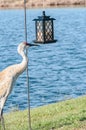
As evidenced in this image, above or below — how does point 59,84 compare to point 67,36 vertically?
above

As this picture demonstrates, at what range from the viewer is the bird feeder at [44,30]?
9.58m

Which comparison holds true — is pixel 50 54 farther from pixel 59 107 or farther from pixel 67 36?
pixel 59 107

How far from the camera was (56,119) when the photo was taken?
9828mm

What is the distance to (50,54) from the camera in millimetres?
30844

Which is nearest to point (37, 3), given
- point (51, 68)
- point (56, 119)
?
point (51, 68)

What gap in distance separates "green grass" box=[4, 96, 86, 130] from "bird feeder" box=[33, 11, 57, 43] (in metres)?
1.49

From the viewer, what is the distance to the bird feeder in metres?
9.58

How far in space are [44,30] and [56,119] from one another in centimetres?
168

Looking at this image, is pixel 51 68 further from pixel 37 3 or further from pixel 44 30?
pixel 37 3

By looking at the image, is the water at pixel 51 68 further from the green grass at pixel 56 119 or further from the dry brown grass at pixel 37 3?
the dry brown grass at pixel 37 3

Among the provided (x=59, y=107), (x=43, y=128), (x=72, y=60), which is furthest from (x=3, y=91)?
(x=72, y=60)

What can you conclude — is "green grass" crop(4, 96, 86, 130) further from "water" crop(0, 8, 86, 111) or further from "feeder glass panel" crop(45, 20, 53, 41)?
"water" crop(0, 8, 86, 111)

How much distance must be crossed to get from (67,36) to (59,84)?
21.5m

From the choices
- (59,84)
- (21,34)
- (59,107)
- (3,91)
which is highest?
(3,91)
